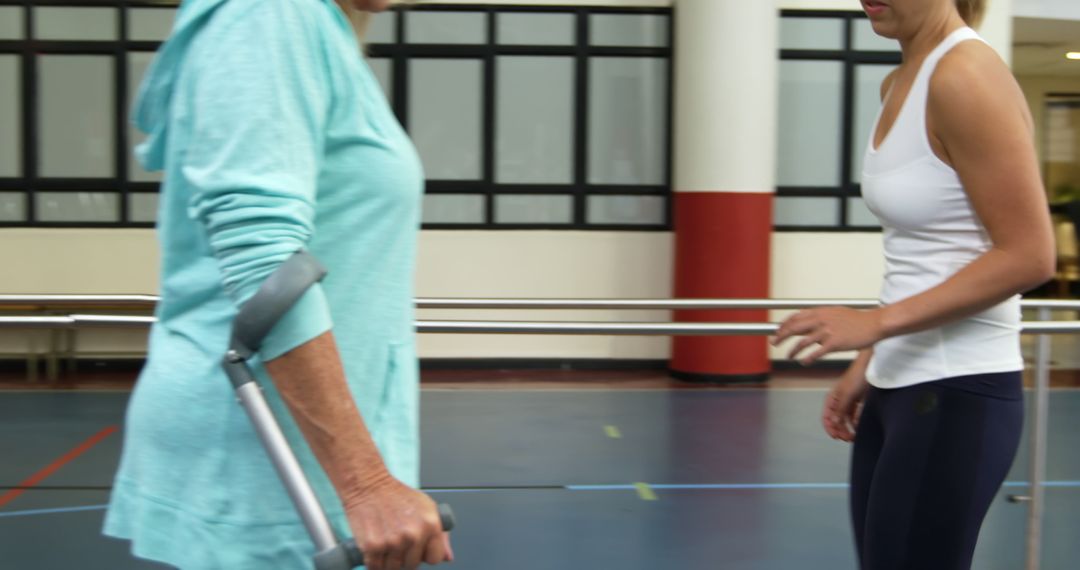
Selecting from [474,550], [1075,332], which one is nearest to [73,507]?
[474,550]

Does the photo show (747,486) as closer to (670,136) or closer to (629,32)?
(670,136)

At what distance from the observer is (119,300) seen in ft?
10.1

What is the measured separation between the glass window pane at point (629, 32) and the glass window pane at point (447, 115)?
3.28ft

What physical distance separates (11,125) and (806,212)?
652 cm

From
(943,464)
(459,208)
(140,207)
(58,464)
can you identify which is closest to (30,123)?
(140,207)

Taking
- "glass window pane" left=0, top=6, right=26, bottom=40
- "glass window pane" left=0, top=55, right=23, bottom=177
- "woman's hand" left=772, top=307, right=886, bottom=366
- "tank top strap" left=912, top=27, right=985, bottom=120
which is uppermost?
"glass window pane" left=0, top=6, right=26, bottom=40

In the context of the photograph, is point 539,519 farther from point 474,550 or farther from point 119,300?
point 119,300

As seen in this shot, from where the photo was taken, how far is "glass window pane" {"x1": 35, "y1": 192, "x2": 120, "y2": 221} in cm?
877

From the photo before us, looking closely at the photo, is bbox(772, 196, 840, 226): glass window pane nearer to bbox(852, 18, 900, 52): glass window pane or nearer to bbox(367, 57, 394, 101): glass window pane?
bbox(852, 18, 900, 52): glass window pane

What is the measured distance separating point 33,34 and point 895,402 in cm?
856

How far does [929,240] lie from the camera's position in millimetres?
1688

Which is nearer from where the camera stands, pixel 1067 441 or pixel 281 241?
pixel 281 241

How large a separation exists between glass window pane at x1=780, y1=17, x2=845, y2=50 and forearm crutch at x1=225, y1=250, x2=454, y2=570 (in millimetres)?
8336

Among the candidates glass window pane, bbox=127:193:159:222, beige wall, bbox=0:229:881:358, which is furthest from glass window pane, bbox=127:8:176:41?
beige wall, bbox=0:229:881:358
